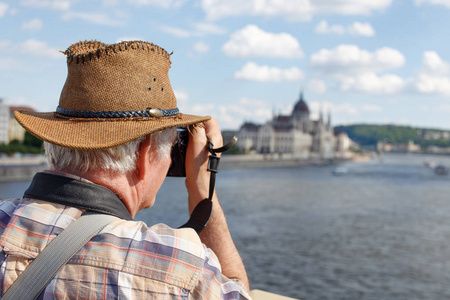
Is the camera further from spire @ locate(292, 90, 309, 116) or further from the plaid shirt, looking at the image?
spire @ locate(292, 90, 309, 116)

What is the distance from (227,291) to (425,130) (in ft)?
536

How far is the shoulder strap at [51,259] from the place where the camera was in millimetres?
821

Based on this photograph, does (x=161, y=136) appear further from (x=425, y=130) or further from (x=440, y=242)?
(x=425, y=130)

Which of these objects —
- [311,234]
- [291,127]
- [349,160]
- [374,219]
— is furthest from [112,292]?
[349,160]

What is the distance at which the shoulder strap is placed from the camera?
2.69 feet

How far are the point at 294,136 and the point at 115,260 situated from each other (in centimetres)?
8315

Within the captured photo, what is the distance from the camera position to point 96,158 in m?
0.97

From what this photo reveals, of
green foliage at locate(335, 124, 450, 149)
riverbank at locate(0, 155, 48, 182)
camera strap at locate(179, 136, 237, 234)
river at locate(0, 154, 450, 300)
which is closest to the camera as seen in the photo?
camera strap at locate(179, 136, 237, 234)

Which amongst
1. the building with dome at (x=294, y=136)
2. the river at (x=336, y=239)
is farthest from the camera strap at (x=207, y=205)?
the building with dome at (x=294, y=136)

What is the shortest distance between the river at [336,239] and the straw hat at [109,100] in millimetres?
7782

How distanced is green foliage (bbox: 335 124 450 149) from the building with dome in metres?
40.7

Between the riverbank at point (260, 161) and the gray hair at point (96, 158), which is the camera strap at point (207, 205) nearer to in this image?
the gray hair at point (96, 158)

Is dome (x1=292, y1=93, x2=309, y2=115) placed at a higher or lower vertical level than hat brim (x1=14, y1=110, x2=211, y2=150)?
higher

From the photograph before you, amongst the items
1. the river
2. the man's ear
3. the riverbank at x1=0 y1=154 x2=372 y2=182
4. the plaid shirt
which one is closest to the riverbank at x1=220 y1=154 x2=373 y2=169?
the riverbank at x1=0 y1=154 x2=372 y2=182
